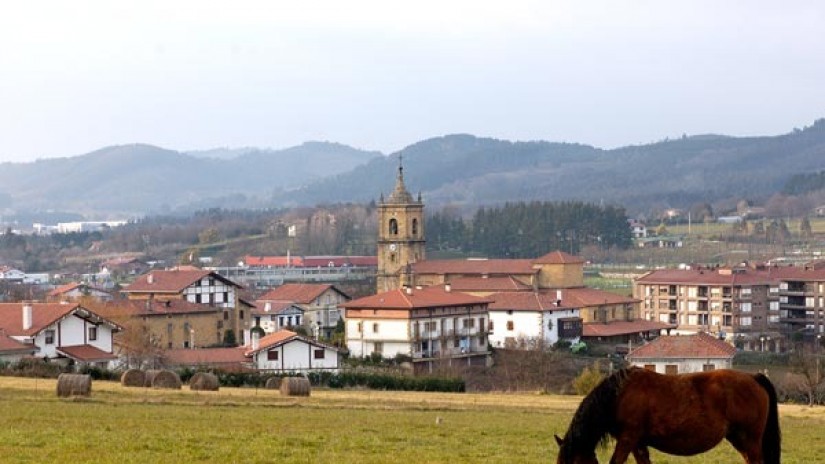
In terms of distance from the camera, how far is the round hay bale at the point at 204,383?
41303mm

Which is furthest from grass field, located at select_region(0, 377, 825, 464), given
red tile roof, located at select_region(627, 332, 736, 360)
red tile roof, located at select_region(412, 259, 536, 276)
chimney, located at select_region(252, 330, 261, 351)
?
red tile roof, located at select_region(412, 259, 536, 276)

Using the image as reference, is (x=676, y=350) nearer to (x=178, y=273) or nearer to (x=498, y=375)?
(x=498, y=375)

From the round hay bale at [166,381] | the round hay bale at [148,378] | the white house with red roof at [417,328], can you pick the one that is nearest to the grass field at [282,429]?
the round hay bale at [166,381]

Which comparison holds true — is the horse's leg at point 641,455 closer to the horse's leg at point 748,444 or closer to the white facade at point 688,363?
the horse's leg at point 748,444

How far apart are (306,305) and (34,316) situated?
37693mm

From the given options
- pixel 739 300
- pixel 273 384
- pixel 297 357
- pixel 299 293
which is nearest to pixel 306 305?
pixel 299 293

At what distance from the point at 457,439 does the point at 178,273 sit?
65685mm

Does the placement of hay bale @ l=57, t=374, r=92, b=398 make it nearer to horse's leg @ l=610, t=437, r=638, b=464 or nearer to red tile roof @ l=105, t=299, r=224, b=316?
horse's leg @ l=610, t=437, r=638, b=464

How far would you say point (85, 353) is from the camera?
5612 cm

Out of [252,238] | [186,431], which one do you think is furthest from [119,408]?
[252,238]

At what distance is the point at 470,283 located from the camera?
95.6 metres

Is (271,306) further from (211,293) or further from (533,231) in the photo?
(533,231)

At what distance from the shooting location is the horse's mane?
15.3 meters

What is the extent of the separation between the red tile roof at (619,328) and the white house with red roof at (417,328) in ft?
31.5
